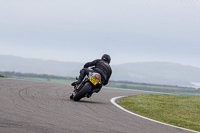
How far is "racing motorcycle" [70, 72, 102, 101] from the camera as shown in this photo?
46.9 feet

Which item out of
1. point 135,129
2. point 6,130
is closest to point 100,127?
point 135,129

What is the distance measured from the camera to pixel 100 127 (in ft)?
26.8

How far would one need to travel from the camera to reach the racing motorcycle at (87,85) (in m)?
14.3

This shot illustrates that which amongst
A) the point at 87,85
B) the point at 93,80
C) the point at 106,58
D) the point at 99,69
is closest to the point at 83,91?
the point at 87,85

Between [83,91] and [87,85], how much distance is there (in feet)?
1.00

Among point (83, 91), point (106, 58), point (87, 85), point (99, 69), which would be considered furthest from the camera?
point (106, 58)

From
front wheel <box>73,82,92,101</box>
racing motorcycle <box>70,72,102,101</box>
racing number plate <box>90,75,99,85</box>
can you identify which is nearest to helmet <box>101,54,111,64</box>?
racing motorcycle <box>70,72,102,101</box>

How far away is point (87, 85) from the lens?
47.4 feet

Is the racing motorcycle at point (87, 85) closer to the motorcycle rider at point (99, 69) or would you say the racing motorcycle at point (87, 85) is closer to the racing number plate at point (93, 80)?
the racing number plate at point (93, 80)

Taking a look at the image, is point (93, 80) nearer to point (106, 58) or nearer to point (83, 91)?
point (83, 91)

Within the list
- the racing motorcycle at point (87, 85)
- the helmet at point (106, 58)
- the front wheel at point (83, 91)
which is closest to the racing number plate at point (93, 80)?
the racing motorcycle at point (87, 85)

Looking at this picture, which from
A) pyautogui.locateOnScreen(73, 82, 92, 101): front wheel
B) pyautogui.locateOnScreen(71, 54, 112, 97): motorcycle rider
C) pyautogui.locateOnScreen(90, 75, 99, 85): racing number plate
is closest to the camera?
pyautogui.locateOnScreen(73, 82, 92, 101): front wheel

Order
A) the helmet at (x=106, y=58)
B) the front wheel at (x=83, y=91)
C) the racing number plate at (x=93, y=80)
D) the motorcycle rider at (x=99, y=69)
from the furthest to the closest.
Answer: the helmet at (x=106, y=58), the motorcycle rider at (x=99, y=69), the racing number plate at (x=93, y=80), the front wheel at (x=83, y=91)

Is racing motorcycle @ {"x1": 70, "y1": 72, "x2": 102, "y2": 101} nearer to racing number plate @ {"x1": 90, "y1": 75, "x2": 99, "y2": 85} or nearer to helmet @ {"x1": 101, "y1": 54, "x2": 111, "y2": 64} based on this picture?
racing number plate @ {"x1": 90, "y1": 75, "x2": 99, "y2": 85}
